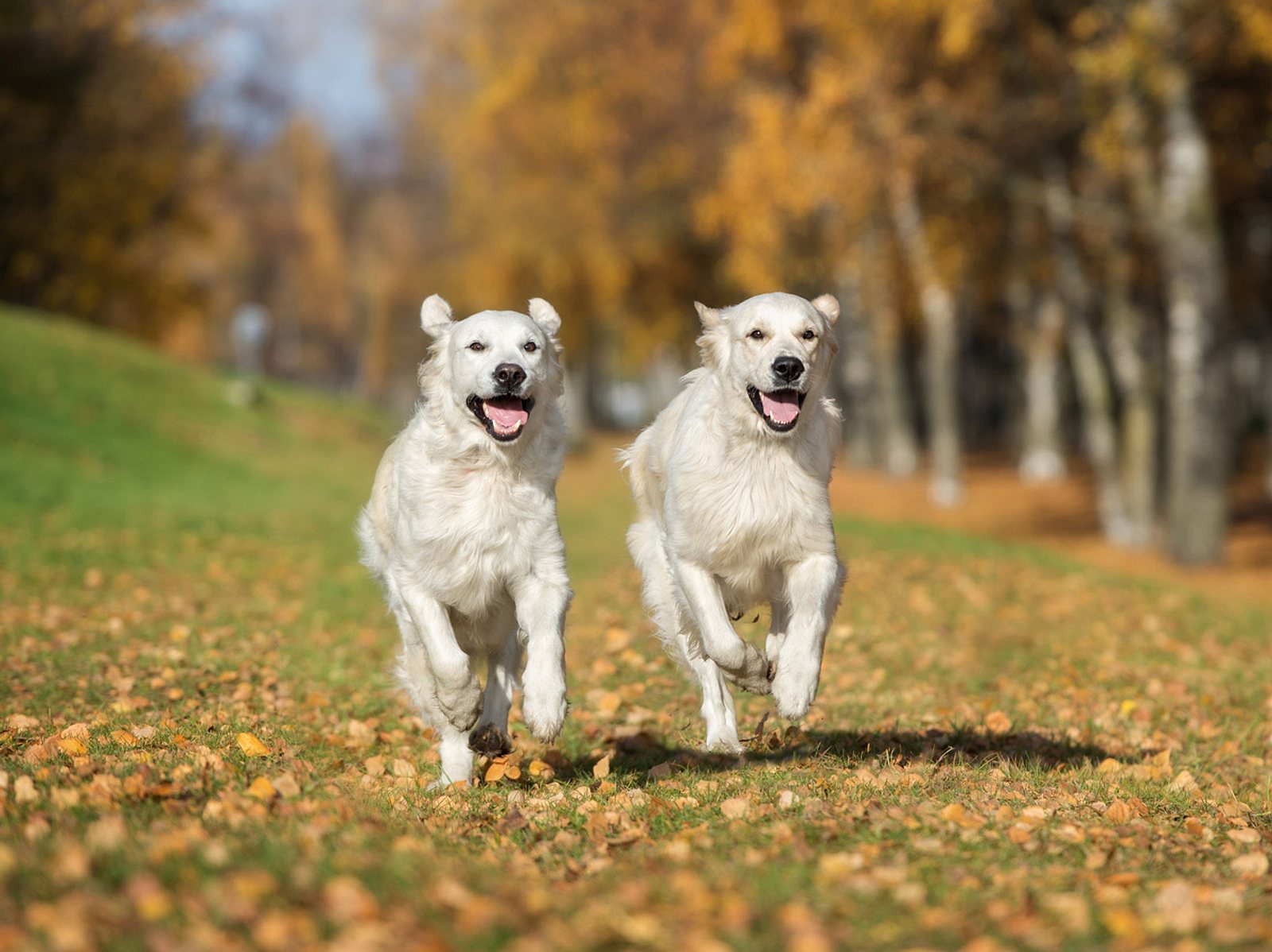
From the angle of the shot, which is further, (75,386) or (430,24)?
(430,24)

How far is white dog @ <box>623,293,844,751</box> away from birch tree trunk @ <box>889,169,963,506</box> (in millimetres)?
18748

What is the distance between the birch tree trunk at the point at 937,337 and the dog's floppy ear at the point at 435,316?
1895cm

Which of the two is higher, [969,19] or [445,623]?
[969,19]

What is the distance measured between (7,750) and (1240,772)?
6.15 meters

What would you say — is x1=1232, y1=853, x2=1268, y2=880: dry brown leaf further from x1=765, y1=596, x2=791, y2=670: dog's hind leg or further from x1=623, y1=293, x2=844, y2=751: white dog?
x1=765, y1=596, x2=791, y2=670: dog's hind leg

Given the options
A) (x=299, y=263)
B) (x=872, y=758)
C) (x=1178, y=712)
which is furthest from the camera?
(x=299, y=263)

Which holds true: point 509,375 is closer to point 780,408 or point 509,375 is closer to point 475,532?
point 475,532

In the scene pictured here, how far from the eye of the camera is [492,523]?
6281 millimetres

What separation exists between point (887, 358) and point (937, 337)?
11.4ft

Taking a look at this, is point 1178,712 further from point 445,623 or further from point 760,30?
point 760,30

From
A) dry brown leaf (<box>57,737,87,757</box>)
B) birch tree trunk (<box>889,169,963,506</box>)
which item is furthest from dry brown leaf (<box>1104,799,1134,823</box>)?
birch tree trunk (<box>889,169,963,506</box>)

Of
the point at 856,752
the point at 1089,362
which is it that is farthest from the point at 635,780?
the point at 1089,362

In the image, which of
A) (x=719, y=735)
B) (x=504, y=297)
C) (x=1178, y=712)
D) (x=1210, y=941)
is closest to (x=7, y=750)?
(x=719, y=735)

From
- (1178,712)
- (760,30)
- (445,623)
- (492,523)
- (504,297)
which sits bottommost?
(1178,712)
